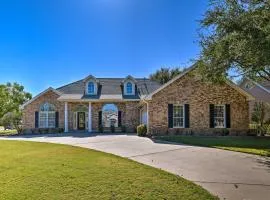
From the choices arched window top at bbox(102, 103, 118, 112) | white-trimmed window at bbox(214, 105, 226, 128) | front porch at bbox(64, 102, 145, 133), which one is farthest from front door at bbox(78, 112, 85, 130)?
white-trimmed window at bbox(214, 105, 226, 128)

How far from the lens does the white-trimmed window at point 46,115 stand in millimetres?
31984

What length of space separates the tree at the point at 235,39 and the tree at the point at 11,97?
3509cm

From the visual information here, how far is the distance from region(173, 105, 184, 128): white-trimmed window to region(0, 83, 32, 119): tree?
2901 centimetres

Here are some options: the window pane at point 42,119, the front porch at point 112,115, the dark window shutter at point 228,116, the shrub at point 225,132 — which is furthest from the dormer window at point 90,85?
the shrub at point 225,132

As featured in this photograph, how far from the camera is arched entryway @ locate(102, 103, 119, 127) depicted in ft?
104

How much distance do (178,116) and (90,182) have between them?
17.4 metres

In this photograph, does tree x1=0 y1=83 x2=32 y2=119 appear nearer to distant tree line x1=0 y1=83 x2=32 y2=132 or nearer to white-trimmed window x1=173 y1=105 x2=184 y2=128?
distant tree line x1=0 y1=83 x2=32 y2=132

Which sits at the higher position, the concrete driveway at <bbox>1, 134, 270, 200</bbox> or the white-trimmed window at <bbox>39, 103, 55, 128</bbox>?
the white-trimmed window at <bbox>39, 103, 55, 128</bbox>

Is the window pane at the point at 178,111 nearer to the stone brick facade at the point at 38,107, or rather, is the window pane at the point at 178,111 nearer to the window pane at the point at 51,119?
the stone brick facade at the point at 38,107

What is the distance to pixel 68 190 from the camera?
749 centimetres

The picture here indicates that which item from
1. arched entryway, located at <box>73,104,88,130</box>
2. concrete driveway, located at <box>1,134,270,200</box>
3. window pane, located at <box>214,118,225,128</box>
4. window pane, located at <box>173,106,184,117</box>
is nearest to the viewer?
concrete driveway, located at <box>1,134,270,200</box>

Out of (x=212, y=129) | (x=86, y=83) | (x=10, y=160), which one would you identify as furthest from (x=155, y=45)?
(x=10, y=160)

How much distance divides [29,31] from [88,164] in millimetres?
10042

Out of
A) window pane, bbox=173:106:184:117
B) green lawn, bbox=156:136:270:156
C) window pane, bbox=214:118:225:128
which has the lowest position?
green lawn, bbox=156:136:270:156
